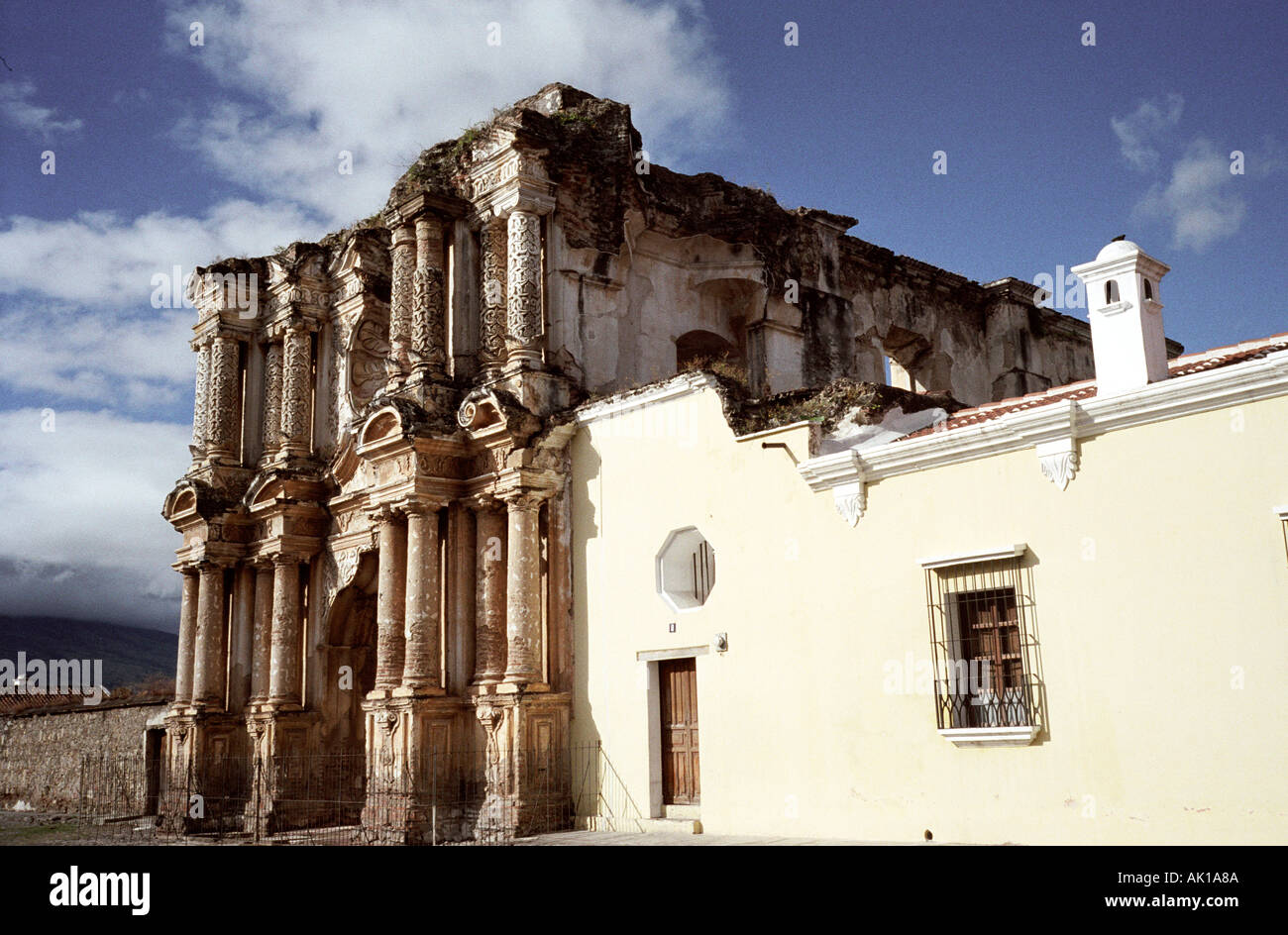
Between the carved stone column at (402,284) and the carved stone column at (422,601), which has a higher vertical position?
the carved stone column at (402,284)

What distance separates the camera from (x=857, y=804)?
36.6 ft

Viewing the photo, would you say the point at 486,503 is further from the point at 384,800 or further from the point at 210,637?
the point at 210,637

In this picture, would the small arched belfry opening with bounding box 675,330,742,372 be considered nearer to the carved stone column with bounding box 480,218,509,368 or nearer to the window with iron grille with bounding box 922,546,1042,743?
the carved stone column with bounding box 480,218,509,368

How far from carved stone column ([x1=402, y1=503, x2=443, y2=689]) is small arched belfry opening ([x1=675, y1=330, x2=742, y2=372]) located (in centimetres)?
474

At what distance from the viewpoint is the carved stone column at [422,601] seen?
51.0ft

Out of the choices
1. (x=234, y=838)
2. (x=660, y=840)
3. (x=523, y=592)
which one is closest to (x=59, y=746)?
(x=234, y=838)

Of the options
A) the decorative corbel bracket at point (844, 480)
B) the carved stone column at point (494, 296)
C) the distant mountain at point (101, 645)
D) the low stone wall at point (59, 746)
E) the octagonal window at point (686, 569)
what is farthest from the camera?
the distant mountain at point (101, 645)

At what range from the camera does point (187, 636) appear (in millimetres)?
21656

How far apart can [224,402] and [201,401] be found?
1.18 m

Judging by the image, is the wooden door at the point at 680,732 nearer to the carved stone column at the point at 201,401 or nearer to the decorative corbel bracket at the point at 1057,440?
the decorative corbel bracket at the point at 1057,440

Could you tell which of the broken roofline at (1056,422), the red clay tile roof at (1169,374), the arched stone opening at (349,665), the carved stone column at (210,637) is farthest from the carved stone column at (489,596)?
the carved stone column at (210,637)

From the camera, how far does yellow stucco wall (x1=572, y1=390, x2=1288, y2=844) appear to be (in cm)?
891

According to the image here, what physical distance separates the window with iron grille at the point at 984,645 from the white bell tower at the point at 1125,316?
1.68 m
